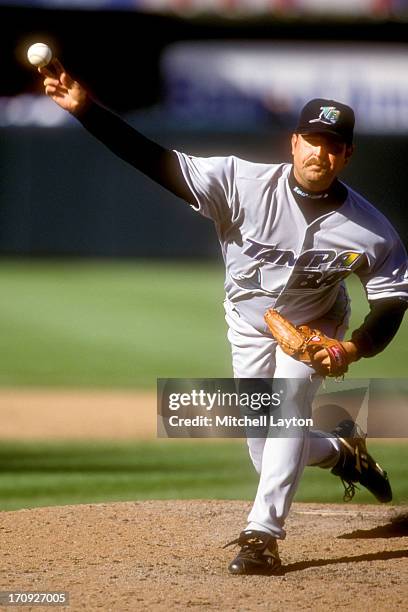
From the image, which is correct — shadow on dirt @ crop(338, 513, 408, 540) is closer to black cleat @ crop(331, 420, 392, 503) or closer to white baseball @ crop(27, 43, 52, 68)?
black cleat @ crop(331, 420, 392, 503)

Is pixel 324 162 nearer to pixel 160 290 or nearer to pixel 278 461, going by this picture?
pixel 278 461

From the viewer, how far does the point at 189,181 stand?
3.68 m

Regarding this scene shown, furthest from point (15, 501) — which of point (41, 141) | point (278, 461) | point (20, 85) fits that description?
point (20, 85)

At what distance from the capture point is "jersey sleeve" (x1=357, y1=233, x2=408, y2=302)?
3836 mm

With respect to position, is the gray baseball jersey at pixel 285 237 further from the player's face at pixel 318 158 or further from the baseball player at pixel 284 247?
the player's face at pixel 318 158

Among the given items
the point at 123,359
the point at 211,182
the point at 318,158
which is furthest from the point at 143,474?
the point at 123,359

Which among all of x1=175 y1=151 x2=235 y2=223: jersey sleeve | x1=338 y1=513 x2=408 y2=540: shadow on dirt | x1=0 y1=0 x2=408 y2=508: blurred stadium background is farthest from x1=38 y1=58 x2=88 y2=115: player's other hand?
x1=0 y1=0 x2=408 y2=508: blurred stadium background

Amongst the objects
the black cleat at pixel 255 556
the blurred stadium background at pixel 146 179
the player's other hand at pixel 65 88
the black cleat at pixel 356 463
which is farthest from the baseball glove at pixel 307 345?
the blurred stadium background at pixel 146 179

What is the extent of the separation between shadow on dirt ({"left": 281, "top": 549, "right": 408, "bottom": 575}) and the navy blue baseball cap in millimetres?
1369

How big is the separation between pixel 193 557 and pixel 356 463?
809 mm

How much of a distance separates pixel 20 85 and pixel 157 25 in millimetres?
3447

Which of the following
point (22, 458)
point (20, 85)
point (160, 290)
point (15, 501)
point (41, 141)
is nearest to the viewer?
point (15, 501)

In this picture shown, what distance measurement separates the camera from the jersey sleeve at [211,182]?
369 cm

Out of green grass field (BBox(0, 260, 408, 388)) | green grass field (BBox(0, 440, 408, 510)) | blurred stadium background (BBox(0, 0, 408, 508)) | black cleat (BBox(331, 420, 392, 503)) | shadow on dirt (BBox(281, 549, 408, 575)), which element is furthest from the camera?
green grass field (BBox(0, 260, 408, 388))
